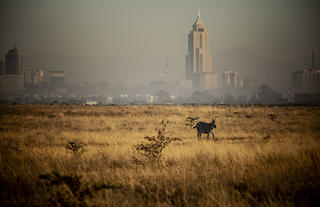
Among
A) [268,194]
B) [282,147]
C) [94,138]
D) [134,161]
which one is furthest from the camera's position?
[94,138]

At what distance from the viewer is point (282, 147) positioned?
1143 cm

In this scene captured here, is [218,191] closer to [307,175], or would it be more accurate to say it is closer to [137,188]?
[137,188]

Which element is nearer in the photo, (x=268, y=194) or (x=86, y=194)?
(x=86, y=194)

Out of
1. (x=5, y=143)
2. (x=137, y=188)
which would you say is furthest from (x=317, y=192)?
(x=5, y=143)

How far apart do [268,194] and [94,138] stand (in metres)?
11.8

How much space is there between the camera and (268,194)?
6.09 metres

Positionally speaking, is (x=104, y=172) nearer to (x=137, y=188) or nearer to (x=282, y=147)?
(x=137, y=188)

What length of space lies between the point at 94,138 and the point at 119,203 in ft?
35.8

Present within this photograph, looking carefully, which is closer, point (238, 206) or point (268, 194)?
point (238, 206)

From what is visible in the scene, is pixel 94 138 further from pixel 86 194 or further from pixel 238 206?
pixel 238 206

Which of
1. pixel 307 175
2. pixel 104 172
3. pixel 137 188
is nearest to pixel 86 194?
pixel 137 188

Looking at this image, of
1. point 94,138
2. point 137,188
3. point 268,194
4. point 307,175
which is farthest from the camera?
point 94,138

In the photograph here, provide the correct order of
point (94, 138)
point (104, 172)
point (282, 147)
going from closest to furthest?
point (104, 172)
point (282, 147)
point (94, 138)

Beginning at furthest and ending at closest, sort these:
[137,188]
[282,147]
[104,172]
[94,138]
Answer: [94,138] < [282,147] < [104,172] < [137,188]
